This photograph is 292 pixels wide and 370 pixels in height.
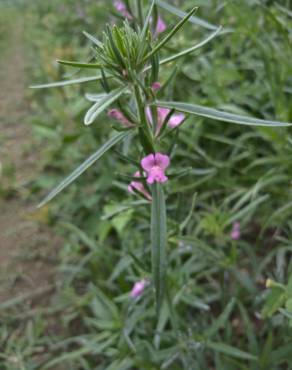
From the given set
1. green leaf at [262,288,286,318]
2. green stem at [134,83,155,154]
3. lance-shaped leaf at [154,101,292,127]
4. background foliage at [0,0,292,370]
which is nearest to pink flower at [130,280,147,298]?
background foliage at [0,0,292,370]

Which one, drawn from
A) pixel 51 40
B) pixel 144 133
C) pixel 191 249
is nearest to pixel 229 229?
pixel 191 249

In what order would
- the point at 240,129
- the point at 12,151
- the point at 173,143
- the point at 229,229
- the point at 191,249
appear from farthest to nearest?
the point at 12,151
the point at 240,129
the point at 229,229
the point at 191,249
the point at 173,143

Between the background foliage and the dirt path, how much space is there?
11cm

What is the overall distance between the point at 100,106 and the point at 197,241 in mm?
570

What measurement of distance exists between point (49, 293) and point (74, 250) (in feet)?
0.71

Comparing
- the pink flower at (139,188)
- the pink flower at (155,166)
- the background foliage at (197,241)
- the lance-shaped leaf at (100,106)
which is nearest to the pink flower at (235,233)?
the background foliage at (197,241)

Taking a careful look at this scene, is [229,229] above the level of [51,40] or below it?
below

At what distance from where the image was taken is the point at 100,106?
89 centimetres

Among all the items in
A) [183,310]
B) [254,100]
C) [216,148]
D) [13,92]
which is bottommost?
[183,310]

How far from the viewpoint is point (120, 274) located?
5.54ft

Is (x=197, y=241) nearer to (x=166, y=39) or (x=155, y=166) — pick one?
(x=155, y=166)

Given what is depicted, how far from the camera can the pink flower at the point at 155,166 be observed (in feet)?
3.31

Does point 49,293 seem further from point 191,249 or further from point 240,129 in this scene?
point 240,129

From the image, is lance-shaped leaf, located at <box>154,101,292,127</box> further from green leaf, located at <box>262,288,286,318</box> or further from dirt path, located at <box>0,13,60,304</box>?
dirt path, located at <box>0,13,60,304</box>
